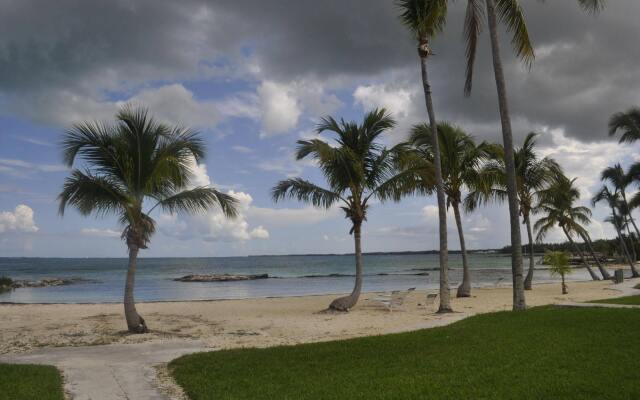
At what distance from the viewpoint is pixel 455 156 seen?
67.7ft

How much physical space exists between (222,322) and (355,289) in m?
4.49

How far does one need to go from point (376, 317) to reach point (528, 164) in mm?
13451

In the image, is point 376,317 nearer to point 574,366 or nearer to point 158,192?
point 158,192

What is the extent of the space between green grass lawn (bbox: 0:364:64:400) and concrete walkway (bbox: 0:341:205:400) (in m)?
0.18

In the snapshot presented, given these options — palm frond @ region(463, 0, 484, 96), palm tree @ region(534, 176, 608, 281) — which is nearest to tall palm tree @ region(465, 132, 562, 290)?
palm tree @ region(534, 176, 608, 281)

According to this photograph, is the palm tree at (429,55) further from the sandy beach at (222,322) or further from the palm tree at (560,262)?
the palm tree at (560,262)

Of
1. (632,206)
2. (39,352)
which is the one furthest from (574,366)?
(632,206)

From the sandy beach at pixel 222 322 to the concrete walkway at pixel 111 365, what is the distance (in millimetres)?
1040

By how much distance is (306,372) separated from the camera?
7.14 m

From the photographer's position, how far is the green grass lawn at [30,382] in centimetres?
616

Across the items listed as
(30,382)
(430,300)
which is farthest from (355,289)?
(30,382)

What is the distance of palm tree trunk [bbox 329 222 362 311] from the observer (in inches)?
682

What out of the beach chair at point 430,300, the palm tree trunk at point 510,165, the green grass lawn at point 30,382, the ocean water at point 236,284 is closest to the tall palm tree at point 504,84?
the palm tree trunk at point 510,165

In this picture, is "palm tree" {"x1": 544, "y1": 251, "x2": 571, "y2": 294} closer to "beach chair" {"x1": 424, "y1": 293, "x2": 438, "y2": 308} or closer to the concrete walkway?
"beach chair" {"x1": 424, "y1": 293, "x2": 438, "y2": 308}
